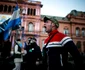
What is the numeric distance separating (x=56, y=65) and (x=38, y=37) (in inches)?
756

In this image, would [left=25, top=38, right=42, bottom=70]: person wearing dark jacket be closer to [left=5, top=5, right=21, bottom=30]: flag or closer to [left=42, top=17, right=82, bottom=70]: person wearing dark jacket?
[left=5, top=5, right=21, bottom=30]: flag

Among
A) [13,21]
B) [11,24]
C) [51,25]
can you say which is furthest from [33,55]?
[51,25]

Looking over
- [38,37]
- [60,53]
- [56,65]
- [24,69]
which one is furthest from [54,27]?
[38,37]

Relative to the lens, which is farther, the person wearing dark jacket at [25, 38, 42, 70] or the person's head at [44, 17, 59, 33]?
the person wearing dark jacket at [25, 38, 42, 70]

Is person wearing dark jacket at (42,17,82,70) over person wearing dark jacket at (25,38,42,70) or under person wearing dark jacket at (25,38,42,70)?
over

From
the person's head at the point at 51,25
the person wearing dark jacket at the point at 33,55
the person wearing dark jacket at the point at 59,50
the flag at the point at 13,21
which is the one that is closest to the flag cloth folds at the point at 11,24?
the flag at the point at 13,21

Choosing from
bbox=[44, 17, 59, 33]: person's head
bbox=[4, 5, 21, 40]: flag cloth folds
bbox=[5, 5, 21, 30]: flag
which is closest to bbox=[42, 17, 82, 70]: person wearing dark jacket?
bbox=[44, 17, 59, 33]: person's head

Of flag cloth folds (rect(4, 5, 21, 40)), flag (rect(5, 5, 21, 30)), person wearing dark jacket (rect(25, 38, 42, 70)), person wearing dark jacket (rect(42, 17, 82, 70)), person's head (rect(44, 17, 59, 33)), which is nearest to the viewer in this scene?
person wearing dark jacket (rect(42, 17, 82, 70))

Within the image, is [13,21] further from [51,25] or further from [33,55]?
[51,25]

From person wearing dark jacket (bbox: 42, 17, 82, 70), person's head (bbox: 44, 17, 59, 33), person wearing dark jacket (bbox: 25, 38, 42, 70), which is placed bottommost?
person wearing dark jacket (bbox: 25, 38, 42, 70)

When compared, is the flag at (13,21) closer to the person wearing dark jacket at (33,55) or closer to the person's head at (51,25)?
the person wearing dark jacket at (33,55)

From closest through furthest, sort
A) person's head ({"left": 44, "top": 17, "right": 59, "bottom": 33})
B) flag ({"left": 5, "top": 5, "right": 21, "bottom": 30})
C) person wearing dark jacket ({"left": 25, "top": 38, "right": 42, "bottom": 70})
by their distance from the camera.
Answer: person's head ({"left": 44, "top": 17, "right": 59, "bottom": 33}) < person wearing dark jacket ({"left": 25, "top": 38, "right": 42, "bottom": 70}) < flag ({"left": 5, "top": 5, "right": 21, "bottom": 30})

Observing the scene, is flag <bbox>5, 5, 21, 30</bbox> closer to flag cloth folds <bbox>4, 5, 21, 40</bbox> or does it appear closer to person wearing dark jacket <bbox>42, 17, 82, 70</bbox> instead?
flag cloth folds <bbox>4, 5, 21, 40</bbox>

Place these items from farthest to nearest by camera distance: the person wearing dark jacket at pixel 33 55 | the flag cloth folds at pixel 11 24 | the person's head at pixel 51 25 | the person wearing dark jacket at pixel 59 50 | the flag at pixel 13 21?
the flag at pixel 13 21, the flag cloth folds at pixel 11 24, the person wearing dark jacket at pixel 33 55, the person's head at pixel 51 25, the person wearing dark jacket at pixel 59 50
